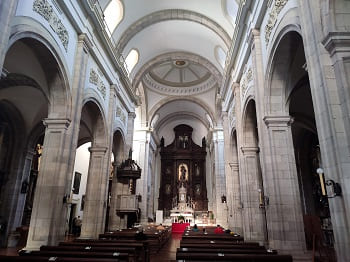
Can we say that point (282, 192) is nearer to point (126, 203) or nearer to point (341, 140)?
point (341, 140)

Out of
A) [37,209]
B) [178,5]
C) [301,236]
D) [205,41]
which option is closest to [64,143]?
[37,209]

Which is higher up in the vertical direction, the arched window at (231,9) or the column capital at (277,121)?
the arched window at (231,9)

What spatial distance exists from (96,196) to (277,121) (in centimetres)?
787

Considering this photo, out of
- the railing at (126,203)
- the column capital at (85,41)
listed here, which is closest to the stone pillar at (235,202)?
the railing at (126,203)

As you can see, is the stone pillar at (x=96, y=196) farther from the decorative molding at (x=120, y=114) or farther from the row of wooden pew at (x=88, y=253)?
the row of wooden pew at (x=88, y=253)

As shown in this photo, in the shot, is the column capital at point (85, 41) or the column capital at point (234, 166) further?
the column capital at point (234, 166)

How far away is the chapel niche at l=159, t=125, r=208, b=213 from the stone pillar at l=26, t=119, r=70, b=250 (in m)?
21.7

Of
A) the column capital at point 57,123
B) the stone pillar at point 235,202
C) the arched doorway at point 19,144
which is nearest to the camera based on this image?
the column capital at point 57,123

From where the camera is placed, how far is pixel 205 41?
16078mm

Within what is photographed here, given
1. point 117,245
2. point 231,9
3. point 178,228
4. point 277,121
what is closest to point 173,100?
point 178,228

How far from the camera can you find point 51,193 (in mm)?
7562

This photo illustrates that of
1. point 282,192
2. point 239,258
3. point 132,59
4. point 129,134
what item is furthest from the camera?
point 132,59

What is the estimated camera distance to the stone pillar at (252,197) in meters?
9.80

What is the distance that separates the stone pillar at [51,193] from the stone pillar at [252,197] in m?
6.70
